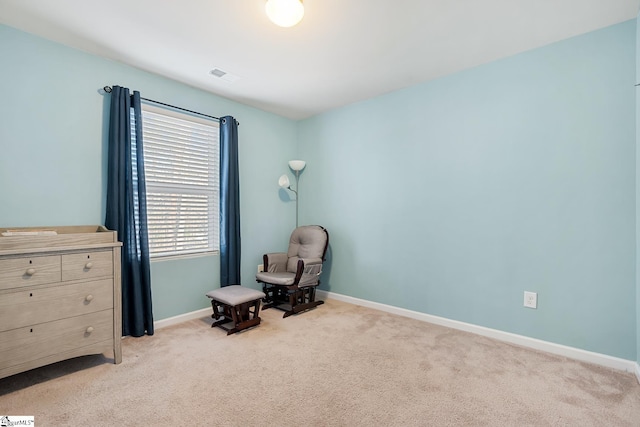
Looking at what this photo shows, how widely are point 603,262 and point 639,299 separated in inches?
11.4

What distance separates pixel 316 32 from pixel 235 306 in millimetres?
2324

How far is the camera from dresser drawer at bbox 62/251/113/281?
197 centimetres

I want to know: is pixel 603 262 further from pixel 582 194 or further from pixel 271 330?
pixel 271 330

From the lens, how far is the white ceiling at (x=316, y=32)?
195 centimetres

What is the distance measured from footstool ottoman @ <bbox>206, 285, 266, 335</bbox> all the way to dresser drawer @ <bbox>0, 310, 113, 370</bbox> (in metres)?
0.88

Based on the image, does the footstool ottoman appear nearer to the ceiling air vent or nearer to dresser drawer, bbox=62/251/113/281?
dresser drawer, bbox=62/251/113/281

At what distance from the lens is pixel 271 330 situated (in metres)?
2.81

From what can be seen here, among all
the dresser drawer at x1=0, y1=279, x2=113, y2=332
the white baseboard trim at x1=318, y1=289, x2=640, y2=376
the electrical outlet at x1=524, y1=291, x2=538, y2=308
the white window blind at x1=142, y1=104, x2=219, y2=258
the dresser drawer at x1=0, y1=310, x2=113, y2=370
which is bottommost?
the white baseboard trim at x1=318, y1=289, x2=640, y2=376

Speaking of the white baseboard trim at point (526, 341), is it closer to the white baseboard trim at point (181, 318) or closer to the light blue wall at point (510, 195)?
the light blue wall at point (510, 195)

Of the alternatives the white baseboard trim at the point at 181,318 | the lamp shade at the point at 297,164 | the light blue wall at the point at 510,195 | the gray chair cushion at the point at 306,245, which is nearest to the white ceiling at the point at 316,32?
the light blue wall at the point at 510,195

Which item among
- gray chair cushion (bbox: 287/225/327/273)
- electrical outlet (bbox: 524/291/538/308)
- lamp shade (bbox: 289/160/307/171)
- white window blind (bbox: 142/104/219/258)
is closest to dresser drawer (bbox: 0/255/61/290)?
white window blind (bbox: 142/104/219/258)

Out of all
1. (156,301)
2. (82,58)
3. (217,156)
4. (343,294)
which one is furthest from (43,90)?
(343,294)

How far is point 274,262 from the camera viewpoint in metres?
3.63

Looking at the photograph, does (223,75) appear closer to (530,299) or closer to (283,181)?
(283,181)
